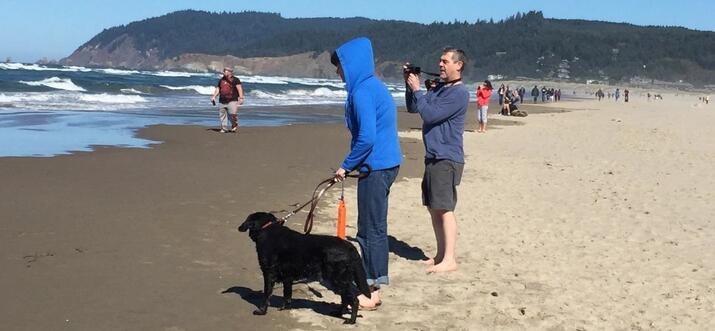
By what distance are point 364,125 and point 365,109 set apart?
10 cm

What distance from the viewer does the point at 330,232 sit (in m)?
6.96

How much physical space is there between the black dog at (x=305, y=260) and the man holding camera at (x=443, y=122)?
4.28ft

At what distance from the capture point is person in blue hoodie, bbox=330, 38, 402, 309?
450cm

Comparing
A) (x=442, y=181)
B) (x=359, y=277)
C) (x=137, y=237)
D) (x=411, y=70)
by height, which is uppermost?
(x=411, y=70)

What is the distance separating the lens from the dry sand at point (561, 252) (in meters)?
4.79

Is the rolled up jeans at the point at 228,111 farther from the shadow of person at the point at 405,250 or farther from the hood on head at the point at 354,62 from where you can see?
the hood on head at the point at 354,62

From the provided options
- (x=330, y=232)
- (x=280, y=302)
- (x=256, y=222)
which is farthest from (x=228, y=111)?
(x=256, y=222)

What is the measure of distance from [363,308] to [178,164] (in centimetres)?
687

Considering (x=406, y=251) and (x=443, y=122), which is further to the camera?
(x=406, y=251)

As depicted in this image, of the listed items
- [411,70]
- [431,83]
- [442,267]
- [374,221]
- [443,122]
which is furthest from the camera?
[442,267]

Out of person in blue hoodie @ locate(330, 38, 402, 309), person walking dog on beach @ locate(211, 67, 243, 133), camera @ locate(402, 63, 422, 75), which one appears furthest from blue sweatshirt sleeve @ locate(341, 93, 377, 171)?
person walking dog on beach @ locate(211, 67, 243, 133)

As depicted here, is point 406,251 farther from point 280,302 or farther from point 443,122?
point 280,302

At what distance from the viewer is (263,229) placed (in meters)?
4.58

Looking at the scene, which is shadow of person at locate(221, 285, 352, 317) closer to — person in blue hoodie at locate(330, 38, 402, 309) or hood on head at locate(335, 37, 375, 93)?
person in blue hoodie at locate(330, 38, 402, 309)
